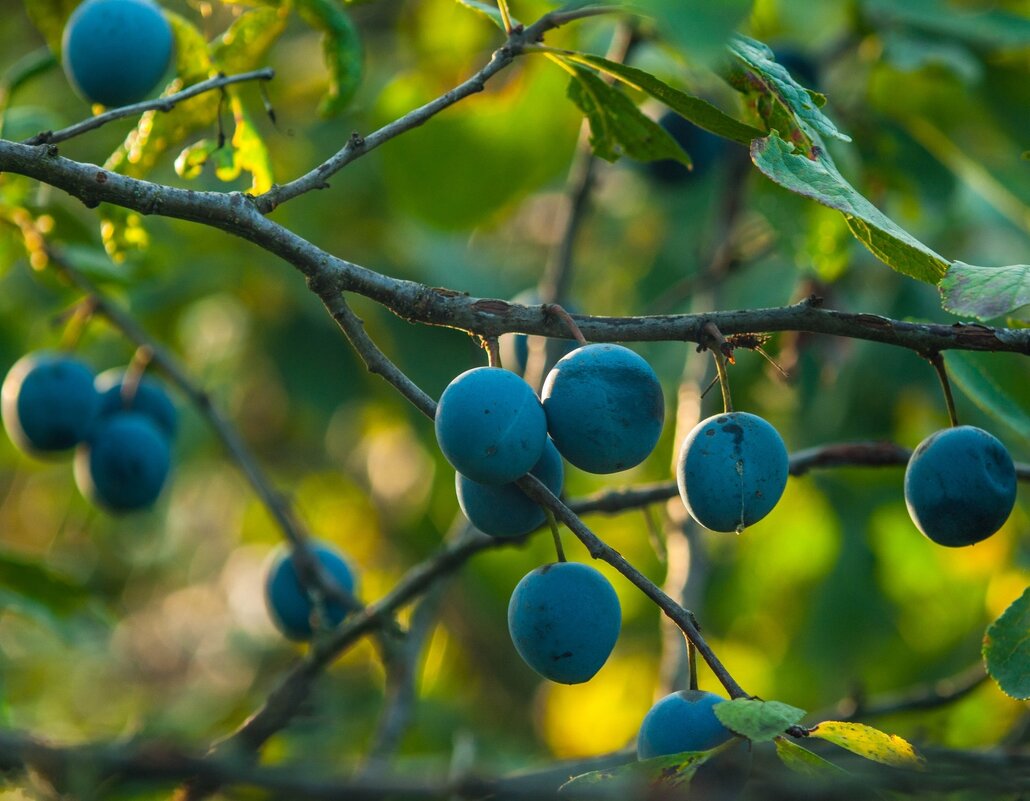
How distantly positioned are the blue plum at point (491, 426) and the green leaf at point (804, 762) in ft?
0.98

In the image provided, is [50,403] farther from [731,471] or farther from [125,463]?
[731,471]

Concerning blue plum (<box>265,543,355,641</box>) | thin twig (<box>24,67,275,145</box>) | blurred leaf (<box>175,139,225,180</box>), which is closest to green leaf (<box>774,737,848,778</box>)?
thin twig (<box>24,67,275,145</box>)

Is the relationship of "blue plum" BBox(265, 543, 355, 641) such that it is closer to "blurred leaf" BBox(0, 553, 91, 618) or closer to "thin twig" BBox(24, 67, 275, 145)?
"blurred leaf" BBox(0, 553, 91, 618)

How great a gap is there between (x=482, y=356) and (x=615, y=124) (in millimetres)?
1430

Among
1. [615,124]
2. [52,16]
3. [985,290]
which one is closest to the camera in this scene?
[985,290]

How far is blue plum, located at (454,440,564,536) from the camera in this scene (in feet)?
3.34

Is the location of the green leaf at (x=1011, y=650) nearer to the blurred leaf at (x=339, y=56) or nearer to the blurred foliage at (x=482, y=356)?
the blurred foliage at (x=482, y=356)

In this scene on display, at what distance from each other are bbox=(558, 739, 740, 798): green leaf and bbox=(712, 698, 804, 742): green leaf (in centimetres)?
4

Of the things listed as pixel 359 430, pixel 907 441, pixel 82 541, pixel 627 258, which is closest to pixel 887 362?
pixel 907 441

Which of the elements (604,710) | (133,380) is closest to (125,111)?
(133,380)

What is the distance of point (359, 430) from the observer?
3.46 meters

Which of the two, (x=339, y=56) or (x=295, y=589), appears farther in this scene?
(x=295, y=589)

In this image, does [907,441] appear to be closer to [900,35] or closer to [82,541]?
[900,35]

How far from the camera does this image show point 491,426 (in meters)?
0.91
